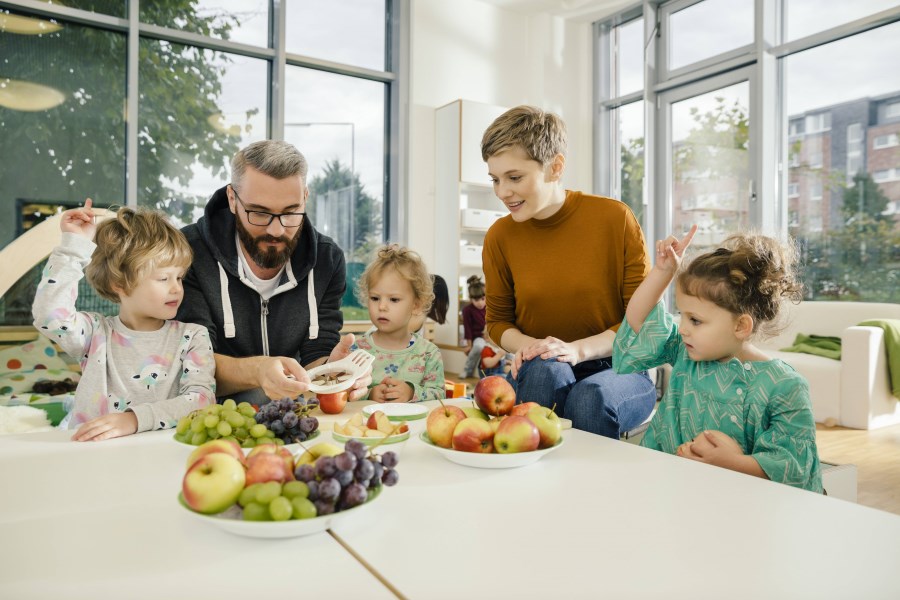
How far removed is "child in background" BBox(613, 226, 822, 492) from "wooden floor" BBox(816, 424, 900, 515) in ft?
4.29

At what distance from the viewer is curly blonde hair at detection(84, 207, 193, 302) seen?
1.54 metres

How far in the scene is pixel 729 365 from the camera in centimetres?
138

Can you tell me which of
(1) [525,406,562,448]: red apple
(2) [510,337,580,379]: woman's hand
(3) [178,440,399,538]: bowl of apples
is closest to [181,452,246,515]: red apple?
(3) [178,440,399,538]: bowl of apples

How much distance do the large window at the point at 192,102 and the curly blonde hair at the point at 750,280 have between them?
431 centimetres

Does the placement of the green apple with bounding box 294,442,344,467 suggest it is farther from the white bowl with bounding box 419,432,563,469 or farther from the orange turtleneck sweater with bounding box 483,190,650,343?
the orange turtleneck sweater with bounding box 483,190,650,343

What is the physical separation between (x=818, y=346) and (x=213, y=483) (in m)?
4.66

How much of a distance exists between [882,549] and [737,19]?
5.54 meters

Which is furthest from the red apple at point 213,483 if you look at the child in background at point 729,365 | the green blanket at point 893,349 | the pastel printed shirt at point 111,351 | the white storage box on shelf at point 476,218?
the white storage box on shelf at point 476,218

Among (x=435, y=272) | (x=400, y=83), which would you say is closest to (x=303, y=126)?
(x=400, y=83)

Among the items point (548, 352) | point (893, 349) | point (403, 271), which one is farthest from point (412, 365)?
point (893, 349)

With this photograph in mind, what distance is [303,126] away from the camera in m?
5.50

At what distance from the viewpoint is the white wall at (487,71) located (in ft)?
19.1

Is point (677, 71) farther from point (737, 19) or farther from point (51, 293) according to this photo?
point (51, 293)

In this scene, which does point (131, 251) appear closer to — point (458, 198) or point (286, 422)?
point (286, 422)
